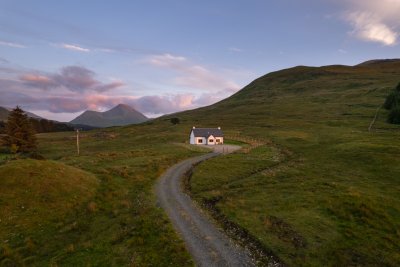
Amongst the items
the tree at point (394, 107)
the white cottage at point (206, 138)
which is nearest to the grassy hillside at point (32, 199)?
the white cottage at point (206, 138)

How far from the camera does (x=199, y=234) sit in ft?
87.3

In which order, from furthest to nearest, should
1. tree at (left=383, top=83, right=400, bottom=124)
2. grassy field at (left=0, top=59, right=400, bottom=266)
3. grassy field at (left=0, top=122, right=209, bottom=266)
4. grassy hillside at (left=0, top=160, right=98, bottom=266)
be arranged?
tree at (left=383, top=83, right=400, bottom=124), grassy hillside at (left=0, top=160, right=98, bottom=266), grassy field at (left=0, top=59, right=400, bottom=266), grassy field at (left=0, top=122, right=209, bottom=266)

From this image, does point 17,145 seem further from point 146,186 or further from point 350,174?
point 350,174

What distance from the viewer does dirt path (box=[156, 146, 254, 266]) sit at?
22.3 m

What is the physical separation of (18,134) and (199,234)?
7976 centimetres

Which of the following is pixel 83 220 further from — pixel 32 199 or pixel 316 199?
pixel 316 199

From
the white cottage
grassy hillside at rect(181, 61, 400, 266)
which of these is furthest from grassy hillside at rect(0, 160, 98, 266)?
the white cottage

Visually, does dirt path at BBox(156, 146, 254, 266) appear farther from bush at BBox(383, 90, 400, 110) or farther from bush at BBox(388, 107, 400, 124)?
bush at BBox(383, 90, 400, 110)

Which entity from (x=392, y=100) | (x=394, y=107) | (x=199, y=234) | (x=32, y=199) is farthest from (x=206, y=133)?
(x=392, y=100)

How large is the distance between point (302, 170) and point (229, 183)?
1520 centimetres

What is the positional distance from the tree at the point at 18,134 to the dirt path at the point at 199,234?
6382 centimetres

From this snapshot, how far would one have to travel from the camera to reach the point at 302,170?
5462 centimetres

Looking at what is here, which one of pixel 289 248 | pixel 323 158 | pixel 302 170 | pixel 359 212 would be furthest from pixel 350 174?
pixel 289 248

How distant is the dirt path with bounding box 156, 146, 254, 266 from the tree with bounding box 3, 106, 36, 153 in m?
63.8
